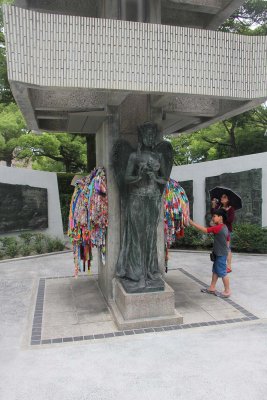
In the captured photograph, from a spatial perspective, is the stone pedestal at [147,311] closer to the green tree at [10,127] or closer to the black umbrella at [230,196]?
the black umbrella at [230,196]

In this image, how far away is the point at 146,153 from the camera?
492cm

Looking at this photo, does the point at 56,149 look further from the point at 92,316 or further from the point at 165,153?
the point at 92,316

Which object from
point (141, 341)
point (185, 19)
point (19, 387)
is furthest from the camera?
point (185, 19)

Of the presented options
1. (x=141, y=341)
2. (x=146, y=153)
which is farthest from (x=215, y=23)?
(x=141, y=341)

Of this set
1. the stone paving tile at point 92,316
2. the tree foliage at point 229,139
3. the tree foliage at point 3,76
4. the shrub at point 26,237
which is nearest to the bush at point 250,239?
the stone paving tile at point 92,316

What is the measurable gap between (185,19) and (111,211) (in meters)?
3.36

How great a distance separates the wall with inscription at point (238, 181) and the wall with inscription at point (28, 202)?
444cm

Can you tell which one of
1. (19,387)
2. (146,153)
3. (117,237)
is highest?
(146,153)

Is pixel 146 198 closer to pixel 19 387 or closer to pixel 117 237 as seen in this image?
pixel 117 237

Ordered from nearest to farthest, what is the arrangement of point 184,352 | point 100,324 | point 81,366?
point 81,366 < point 184,352 < point 100,324

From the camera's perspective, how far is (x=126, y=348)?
4125 mm

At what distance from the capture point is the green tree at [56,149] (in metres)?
16.3

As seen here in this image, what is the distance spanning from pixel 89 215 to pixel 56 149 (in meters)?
12.1

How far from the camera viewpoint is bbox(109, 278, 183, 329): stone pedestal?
4.69 meters
